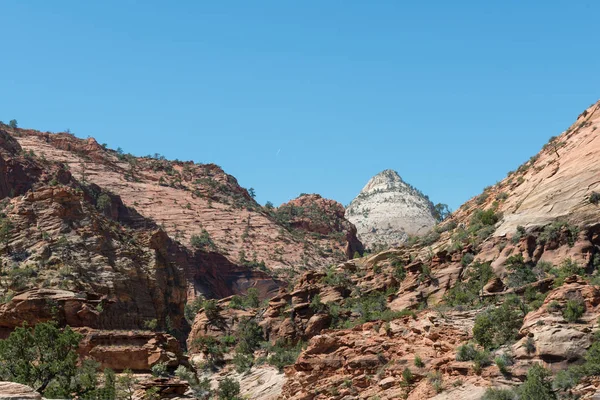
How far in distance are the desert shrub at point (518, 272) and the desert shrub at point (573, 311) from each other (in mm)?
9288

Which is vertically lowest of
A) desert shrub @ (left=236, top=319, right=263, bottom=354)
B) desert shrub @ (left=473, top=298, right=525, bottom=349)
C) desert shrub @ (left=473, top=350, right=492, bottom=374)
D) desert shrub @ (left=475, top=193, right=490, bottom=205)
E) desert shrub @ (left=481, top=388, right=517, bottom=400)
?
desert shrub @ (left=481, top=388, right=517, bottom=400)

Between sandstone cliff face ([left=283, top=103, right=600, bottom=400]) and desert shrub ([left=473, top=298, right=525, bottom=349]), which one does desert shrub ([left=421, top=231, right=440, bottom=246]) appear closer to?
sandstone cliff face ([left=283, top=103, right=600, bottom=400])

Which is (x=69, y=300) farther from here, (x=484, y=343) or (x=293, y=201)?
(x=293, y=201)

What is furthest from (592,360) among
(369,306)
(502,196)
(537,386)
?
(502,196)

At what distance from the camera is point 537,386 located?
40938 mm

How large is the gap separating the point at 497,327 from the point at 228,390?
1763 cm

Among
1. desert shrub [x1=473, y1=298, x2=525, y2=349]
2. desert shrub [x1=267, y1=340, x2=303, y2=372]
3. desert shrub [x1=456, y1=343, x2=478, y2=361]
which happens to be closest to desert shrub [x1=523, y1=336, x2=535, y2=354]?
desert shrub [x1=473, y1=298, x2=525, y2=349]

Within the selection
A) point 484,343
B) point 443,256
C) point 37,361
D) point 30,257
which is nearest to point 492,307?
point 484,343

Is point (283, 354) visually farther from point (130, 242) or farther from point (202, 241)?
point (202, 241)

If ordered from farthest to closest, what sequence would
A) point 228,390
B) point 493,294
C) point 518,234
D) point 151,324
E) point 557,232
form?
point 151,324 < point 518,234 < point 557,232 < point 228,390 < point 493,294

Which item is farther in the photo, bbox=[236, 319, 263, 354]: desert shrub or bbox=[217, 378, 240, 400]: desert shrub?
bbox=[236, 319, 263, 354]: desert shrub

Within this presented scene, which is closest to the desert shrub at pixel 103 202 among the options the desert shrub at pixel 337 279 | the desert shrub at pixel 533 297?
the desert shrub at pixel 337 279

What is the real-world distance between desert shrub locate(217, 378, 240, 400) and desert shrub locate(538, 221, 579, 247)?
21.4 metres

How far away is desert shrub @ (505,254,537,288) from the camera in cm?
5725
